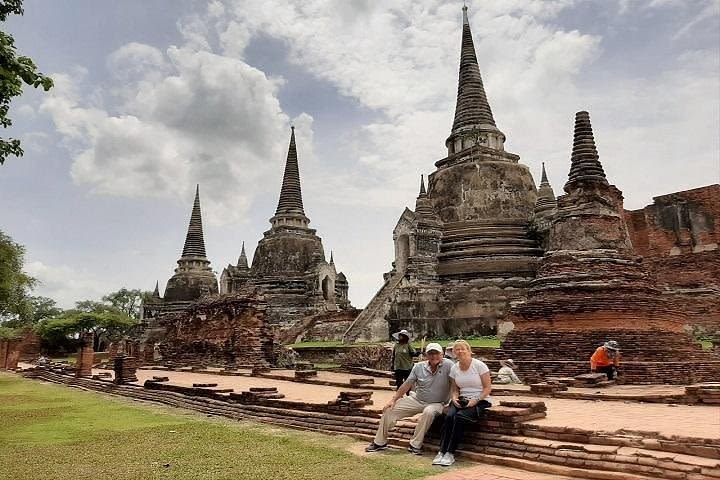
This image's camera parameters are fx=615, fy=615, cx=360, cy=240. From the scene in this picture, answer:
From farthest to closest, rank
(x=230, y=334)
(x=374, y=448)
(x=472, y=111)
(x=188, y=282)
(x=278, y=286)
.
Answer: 1. (x=188, y=282)
2. (x=278, y=286)
3. (x=472, y=111)
4. (x=230, y=334)
5. (x=374, y=448)

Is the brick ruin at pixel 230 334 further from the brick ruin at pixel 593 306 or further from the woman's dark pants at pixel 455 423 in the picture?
the woman's dark pants at pixel 455 423

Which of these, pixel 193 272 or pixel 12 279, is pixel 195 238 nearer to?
pixel 193 272

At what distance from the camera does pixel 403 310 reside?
28609 mm

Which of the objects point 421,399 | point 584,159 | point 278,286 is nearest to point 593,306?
point 584,159

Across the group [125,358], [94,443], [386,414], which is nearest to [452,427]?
[386,414]

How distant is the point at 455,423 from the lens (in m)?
6.34

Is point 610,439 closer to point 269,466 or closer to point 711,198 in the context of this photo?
point 269,466

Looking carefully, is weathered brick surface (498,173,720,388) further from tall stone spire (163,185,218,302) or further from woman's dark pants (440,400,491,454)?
tall stone spire (163,185,218,302)

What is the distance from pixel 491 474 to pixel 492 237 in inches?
971

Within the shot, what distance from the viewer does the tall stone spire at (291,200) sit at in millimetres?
42750

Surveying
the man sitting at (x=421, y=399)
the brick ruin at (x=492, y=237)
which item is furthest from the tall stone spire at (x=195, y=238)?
the man sitting at (x=421, y=399)

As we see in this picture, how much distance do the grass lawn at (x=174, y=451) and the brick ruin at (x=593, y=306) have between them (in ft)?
29.7

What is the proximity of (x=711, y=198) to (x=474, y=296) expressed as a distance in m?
11.7

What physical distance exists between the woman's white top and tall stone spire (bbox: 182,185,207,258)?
45.7 metres
